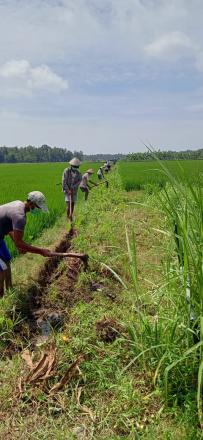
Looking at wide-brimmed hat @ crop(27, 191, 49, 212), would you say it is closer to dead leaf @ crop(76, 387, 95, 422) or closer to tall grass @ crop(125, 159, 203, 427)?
tall grass @ crop(125, 159, 203, 427)

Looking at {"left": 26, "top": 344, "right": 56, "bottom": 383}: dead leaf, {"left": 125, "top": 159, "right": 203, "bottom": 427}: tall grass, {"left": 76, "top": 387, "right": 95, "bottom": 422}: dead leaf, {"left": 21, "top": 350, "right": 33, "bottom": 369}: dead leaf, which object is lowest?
{"left": 76, "top": 387, "right": 95, "bottom": 422}: dead leaf

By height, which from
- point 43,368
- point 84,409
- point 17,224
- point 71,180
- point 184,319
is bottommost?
point 84,409

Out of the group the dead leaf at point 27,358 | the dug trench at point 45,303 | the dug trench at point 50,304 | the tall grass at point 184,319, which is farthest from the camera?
the dug trench at point 45,303

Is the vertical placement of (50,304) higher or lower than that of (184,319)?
lower

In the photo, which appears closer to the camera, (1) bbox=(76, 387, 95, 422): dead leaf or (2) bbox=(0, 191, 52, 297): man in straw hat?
(1) bbox=(76, 387, 95, 422): dead leaf

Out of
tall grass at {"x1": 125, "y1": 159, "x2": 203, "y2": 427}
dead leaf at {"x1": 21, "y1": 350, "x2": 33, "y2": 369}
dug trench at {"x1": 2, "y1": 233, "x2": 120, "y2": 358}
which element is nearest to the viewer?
tall grass at {"x1": 125, "y1": 159, "x2": 203, "y2": 427}

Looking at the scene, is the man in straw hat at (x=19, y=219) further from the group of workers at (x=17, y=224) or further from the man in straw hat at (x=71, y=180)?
the man in straw hat at (x=71, y=180)

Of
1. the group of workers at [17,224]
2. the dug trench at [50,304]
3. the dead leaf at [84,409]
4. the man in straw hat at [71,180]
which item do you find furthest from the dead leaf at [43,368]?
the man in straw hat at [71,180]

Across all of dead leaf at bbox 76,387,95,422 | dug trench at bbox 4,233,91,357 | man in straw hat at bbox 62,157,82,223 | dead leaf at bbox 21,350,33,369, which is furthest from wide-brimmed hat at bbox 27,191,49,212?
man in straw hat at bbox 62,157,82,223

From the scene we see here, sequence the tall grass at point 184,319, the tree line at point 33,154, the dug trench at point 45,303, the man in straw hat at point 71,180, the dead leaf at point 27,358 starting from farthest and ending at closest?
the tree line at point 33,154 < the man in straw hat at point 71,180 < the dug trench at point 45,303 < the dead leaf at point 27,358 < the tall grass at point 184,319

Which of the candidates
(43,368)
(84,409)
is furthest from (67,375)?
(84,409)

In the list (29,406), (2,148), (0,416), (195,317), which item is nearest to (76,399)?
(29,406)

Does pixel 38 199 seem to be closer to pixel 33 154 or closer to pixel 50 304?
pixel 50 304

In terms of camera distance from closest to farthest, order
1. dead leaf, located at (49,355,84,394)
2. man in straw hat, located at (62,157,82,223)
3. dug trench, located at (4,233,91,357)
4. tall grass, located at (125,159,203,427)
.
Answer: tall grass, located at (125,159,203,427)
dead leaf, located at (49,355,84,394)
dug trench, located at (4,233,91,357)
man in straw hat, located at (62,157,82,223)
